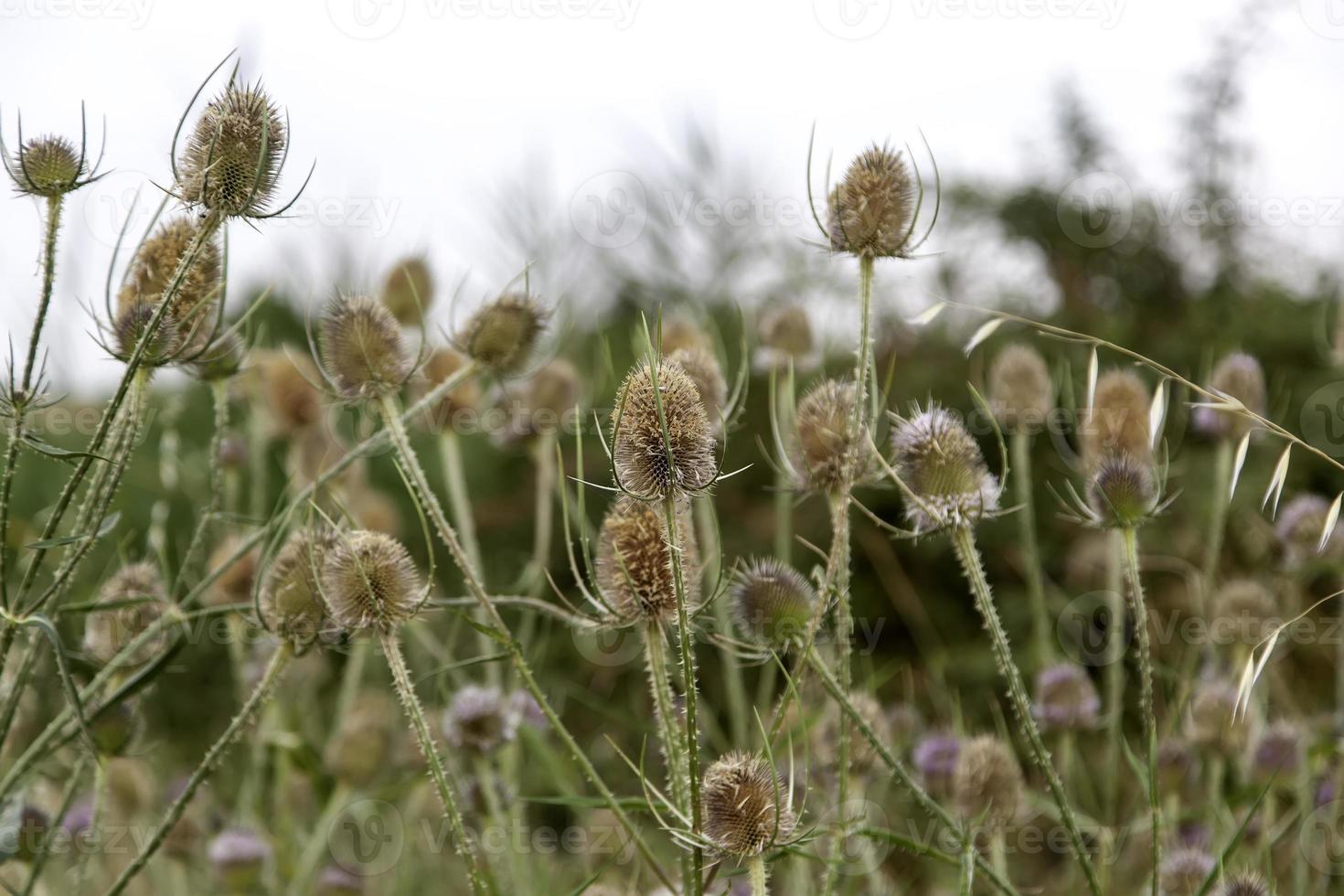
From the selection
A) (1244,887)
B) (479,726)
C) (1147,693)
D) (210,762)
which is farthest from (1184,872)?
(210,762)

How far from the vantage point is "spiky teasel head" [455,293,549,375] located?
2133mm

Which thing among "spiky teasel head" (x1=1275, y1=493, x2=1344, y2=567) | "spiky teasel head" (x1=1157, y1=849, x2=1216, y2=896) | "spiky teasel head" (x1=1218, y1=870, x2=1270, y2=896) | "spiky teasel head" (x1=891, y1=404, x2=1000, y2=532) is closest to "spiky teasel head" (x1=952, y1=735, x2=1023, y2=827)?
"spiky teasel head" (x1=1157, y1=849, x2=1216, y2=896)

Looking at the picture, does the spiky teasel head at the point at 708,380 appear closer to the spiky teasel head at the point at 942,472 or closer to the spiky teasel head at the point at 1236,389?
the spiky teasel head at the point at 942,472

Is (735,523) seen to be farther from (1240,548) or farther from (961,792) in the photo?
(961,792)

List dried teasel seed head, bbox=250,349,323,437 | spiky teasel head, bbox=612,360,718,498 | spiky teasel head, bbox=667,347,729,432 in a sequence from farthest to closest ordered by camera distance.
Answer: dried teasel seed head, bbox=250,349,323,437 < spiky teasel head, bbox=667,347,729,432 < spiky teasel head, bbox=612,360,718,498

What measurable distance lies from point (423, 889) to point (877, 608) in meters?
2.14

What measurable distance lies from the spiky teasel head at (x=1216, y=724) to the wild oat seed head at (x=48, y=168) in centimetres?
246

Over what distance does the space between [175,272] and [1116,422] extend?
182 centimetres

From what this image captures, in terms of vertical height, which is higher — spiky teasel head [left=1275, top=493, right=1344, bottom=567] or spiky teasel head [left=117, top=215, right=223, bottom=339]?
spiky teasel head [left=117, top=215, right=223, bottom=339]

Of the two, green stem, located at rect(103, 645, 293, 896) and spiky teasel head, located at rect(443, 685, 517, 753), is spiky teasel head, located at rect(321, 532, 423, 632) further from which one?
spiky teasel head, located at rect(443, 685, 517, 753)

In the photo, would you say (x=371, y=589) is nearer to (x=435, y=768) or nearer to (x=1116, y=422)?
(x=435, y=768)

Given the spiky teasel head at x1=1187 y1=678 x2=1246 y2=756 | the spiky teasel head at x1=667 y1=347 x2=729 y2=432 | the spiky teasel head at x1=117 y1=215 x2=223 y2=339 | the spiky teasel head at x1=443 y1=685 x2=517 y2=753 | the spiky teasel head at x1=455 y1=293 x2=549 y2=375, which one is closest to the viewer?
the spiky teasel head at x1=117 y1=215 x2=223 y2=339

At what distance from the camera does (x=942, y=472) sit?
1745 mm

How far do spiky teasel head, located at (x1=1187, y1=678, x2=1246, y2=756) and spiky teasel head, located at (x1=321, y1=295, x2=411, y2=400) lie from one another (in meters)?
1.92
